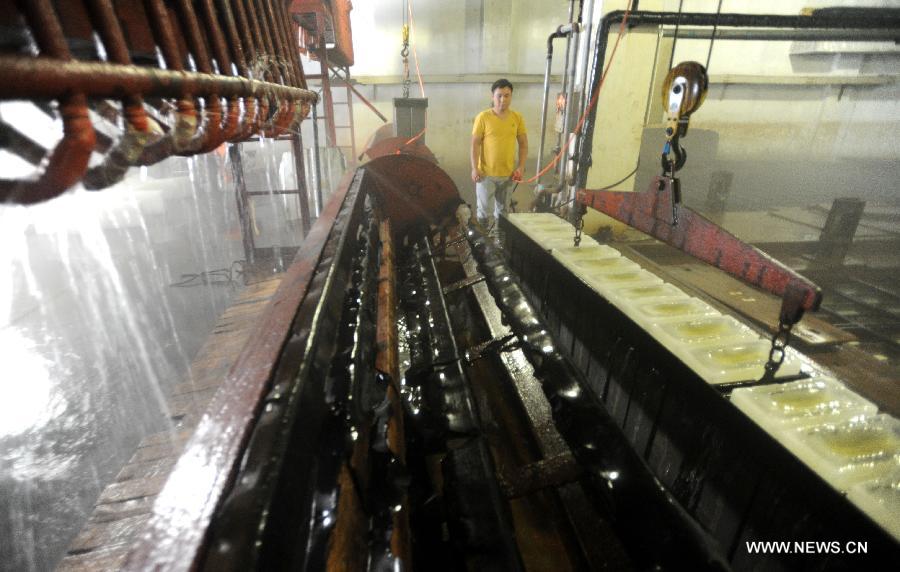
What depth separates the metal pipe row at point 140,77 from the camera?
697 millimetres

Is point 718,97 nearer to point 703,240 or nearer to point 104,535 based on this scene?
point 703,240

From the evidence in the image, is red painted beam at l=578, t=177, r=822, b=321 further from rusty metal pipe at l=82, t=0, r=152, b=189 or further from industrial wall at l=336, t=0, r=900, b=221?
industrial wall at l=336, t=0, r=900, b=221

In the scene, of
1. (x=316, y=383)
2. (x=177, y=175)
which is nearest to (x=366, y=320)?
(x=316, y=383)

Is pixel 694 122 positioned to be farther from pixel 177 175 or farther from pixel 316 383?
pixel 177 175

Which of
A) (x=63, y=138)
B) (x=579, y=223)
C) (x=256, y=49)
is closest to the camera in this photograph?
(x=63, y=138)

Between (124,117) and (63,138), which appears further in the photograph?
(124,117)

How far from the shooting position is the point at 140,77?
905 millimetres

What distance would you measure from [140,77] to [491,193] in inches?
194

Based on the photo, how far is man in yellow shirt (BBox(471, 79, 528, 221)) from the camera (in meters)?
5.12

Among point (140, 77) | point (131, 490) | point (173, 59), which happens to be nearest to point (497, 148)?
point (173, 59)

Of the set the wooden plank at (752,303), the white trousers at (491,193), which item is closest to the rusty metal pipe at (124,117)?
the wooden plank at (752,303)

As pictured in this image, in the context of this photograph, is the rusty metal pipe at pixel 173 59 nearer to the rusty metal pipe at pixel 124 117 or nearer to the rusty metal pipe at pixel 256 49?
the rusty metal pipe at pixel 124 117

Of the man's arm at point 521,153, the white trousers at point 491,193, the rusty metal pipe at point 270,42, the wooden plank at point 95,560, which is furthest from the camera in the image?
the white trousers at point 491,193
